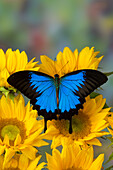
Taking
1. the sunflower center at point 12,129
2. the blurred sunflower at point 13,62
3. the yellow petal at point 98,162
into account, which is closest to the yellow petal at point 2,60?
the blurred sunflower at point 13,62

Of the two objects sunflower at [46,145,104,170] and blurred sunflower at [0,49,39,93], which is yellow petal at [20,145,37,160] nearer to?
sunflower at [46,145,104,170]

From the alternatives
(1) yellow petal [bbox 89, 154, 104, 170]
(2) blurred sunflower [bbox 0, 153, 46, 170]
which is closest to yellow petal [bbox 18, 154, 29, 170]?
(2) blurred sunflower [bbox 0, 153, 46, 170]

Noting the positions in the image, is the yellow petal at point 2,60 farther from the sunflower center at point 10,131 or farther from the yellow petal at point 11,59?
the sunflower center at point 10,131

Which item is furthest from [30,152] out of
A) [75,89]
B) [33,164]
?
[75,89]

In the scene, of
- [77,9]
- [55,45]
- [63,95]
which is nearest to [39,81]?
[63,95]

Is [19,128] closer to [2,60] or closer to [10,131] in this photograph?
[10,131]

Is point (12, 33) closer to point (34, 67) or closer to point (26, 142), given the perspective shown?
point (34, 67)
